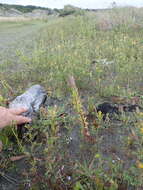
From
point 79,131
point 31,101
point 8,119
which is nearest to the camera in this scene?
point 8,119

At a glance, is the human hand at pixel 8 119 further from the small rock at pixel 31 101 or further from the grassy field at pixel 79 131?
the small rock at pixel 31 101

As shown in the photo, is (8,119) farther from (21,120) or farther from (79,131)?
(79,131)

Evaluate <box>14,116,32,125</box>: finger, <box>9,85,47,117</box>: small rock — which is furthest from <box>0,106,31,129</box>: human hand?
<box>9,85,47,117</box>: small rock

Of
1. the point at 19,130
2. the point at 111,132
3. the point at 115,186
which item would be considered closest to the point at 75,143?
the point at 111,132

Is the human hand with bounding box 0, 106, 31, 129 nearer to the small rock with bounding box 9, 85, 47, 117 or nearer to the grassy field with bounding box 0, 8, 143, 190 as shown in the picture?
the grassy field with bounding box 0, 8, 143, 190

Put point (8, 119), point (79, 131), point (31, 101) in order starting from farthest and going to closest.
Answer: point (31, 101) → point (79, 131) → point (8, 119)

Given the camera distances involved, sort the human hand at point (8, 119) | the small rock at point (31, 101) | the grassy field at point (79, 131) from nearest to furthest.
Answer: the grassy field at point (79, 131) → the human hand at point (8, 119) → the small rock at point (31, 101)

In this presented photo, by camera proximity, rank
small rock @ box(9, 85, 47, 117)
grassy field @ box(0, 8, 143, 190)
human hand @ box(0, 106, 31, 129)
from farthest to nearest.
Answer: small rock @ box(9, 85, 47, 117), human hand @ box(0, 106, 31, 129), grassy field @ box(0, 8, 143, 190)

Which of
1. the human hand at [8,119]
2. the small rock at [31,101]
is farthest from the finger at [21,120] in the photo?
the small rock at [31,101]

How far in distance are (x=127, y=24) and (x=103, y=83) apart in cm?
489

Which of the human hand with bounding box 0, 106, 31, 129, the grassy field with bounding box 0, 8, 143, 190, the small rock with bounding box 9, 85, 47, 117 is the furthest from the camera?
the small rock with bounding box 9, 85, 47, 117

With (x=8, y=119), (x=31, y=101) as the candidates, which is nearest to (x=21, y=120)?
(x=8, y=119)

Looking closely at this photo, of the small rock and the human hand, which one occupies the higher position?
the human hand

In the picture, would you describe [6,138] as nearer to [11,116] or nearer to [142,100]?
[11,116]
